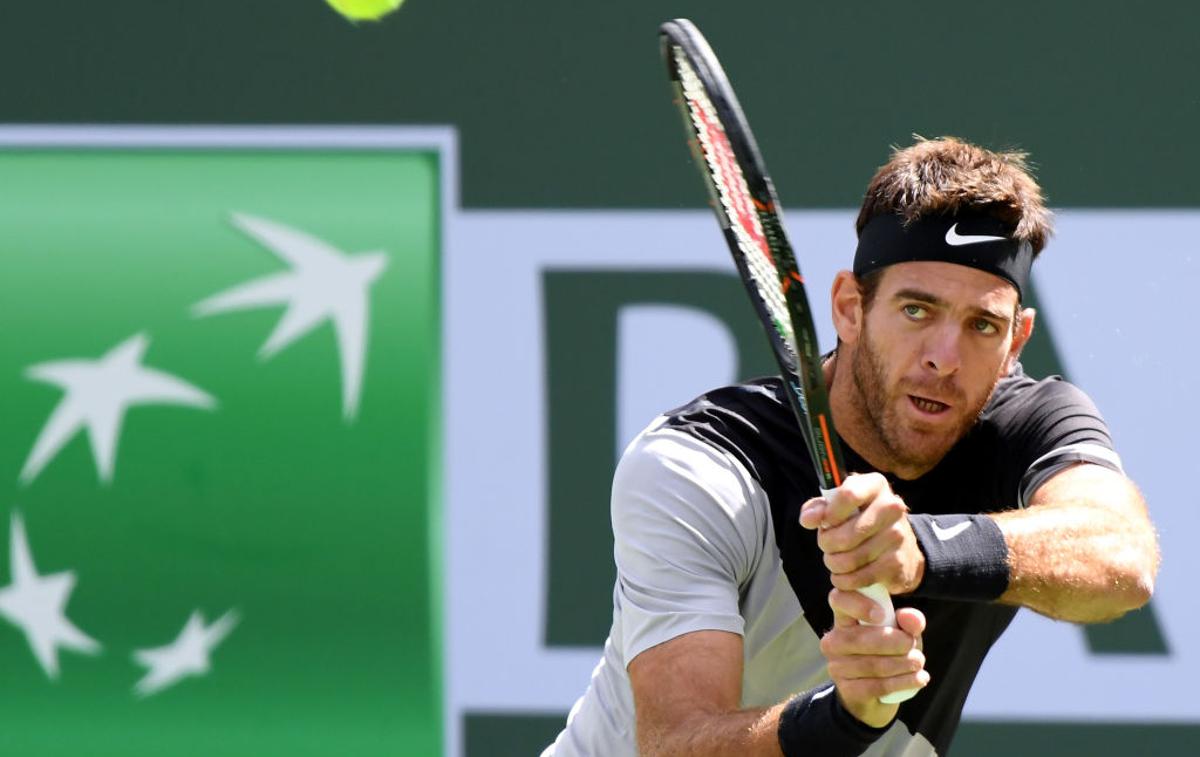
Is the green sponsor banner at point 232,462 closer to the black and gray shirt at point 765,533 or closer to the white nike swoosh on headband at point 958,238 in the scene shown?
the black and gray shirt at point 765,533

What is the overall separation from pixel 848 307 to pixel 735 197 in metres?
0.56

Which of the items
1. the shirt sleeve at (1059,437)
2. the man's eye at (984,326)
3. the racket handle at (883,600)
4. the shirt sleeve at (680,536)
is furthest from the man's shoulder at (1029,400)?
the racket handle at (883,600)

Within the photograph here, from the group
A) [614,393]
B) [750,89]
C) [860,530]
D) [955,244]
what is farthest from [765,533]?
[750,89]

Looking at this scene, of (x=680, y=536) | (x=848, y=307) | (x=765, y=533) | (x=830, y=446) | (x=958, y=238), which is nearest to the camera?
(x=830, y=446)

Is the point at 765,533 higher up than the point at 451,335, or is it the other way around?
the point at 451,335

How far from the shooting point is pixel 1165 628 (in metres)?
4.23

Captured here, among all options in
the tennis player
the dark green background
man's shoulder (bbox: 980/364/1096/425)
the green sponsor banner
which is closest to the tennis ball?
the dark green background

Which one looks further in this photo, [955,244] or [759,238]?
[955,244]

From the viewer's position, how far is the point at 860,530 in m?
2.06

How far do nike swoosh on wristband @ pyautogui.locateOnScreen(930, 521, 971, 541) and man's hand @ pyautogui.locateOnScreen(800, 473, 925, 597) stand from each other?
0.14 m

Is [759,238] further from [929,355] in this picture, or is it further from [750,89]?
[750,89]

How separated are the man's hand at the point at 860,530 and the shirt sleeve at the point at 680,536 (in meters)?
0.46

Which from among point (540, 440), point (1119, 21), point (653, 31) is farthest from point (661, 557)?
point (1119, 21)

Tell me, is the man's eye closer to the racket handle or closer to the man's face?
the man's face
